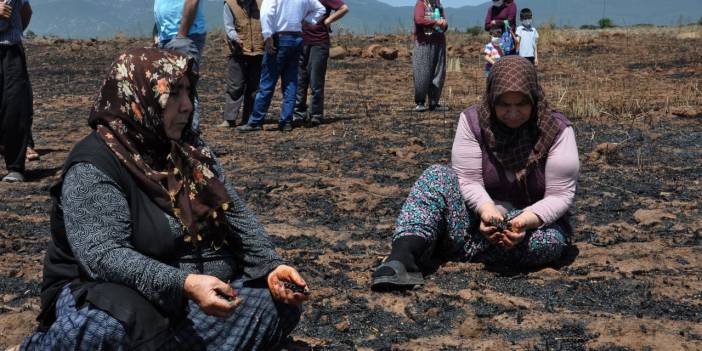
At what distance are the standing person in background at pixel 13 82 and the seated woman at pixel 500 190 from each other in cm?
335

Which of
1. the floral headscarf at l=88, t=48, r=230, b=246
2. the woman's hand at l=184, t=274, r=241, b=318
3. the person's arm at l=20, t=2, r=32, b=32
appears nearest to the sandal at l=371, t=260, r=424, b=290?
the floral headscarf at l=88, t=48, r=230, b=246

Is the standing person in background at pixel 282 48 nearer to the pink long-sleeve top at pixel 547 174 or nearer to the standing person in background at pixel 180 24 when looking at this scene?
the standing person in background at pixel 180 24

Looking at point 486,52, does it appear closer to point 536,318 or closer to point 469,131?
point 469,131

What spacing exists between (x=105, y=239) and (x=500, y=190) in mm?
2085

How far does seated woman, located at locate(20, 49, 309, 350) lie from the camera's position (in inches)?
97.2

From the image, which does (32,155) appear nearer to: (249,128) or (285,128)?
(249,128)

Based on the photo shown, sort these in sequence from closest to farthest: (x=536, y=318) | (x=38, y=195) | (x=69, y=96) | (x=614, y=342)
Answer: (x=614, y=342) < (x=536, y=318) < (x=38, y=195) < (x=69, y=96)

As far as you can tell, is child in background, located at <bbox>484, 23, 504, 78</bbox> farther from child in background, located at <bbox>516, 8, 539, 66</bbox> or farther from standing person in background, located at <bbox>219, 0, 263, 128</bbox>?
standing person in background, located at <bbox>219, 0, 263, 128</bbox>

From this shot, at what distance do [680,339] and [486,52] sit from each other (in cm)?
661

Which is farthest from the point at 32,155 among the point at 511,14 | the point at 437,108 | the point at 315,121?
the point at 511,14

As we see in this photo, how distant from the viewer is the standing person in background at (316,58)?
813cm

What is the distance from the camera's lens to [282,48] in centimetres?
764

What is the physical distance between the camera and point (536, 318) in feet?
10.9

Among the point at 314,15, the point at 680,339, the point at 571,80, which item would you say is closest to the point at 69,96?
the point at 314,15
